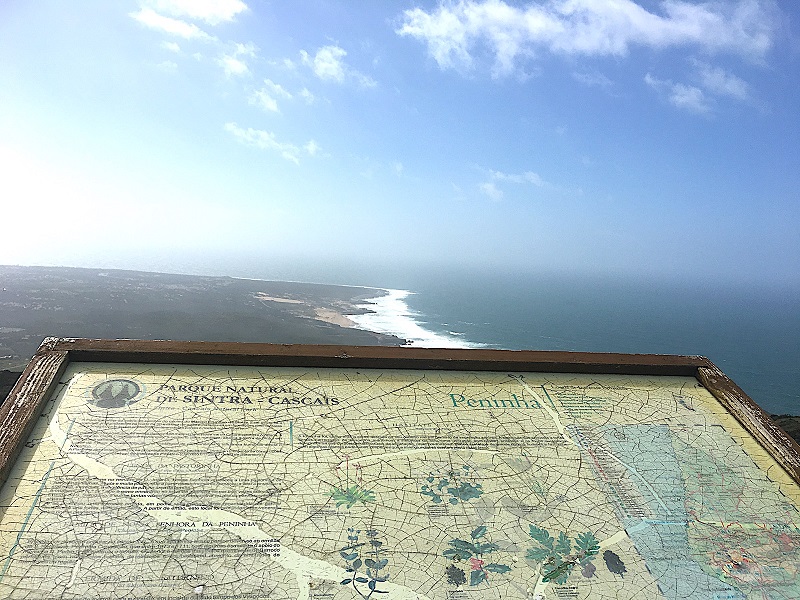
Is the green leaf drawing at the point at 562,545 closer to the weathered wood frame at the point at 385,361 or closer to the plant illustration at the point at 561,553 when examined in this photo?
the plant illustration at the point at 561,553

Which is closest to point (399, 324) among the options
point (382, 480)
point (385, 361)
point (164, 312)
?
point (164, 312)

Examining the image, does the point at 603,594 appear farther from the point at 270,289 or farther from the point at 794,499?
the point at 270,289

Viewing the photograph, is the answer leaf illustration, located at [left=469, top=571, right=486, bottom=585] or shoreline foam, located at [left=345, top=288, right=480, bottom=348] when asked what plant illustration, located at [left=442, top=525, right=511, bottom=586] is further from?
shoreline foam, located at [left=345, top=288, right=480, bottom=348]

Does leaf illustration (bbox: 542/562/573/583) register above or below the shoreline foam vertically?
above

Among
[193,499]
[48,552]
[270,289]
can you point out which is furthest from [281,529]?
[270,289]

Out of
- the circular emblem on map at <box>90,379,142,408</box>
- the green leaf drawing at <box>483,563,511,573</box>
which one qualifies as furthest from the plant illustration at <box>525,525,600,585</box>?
the circular emblem on map at <box>90,379,142,408</box>

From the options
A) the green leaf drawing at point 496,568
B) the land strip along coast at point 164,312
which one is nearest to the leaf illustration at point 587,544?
the green leaf drawing at point 496,568
